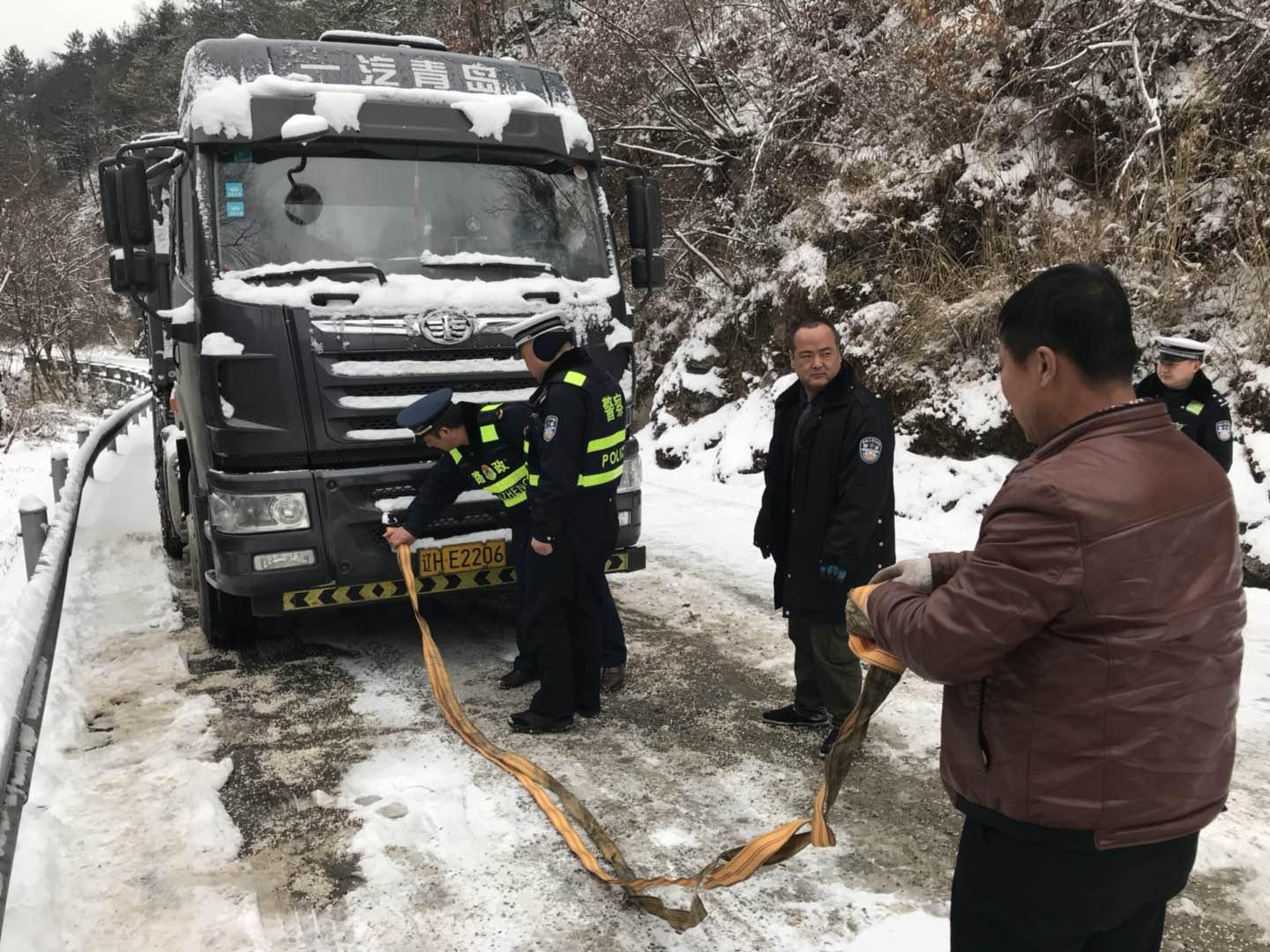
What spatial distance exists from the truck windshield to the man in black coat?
5.93 feet

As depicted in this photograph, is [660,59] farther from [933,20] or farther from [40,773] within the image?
[40,773]

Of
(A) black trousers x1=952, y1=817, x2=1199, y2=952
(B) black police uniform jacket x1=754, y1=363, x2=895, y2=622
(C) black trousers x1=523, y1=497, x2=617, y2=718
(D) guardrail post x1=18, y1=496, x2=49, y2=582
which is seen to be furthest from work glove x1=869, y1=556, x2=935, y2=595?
(D) guardrail post x1=18, y1=496, x2=49, y2=582

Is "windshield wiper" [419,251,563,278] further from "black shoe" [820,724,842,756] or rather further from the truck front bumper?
"black shoe" [820,724,842,756]

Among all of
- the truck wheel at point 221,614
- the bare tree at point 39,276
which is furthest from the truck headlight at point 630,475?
the bare tree at point 39,276

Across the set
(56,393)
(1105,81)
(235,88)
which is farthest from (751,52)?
(56,393)

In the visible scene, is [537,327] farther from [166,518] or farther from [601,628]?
[166,518]

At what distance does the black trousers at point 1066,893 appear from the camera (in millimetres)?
1565

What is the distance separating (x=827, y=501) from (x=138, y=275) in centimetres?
→ 360

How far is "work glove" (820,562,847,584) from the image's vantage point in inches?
143

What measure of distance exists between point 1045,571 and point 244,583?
386 cm

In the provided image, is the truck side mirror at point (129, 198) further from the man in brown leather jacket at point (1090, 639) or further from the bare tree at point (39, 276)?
the bare tree at point (39, 276)

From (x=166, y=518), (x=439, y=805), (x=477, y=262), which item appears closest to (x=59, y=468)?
(x=166, y=518)

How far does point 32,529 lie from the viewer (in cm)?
566

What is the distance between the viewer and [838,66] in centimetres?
1186
